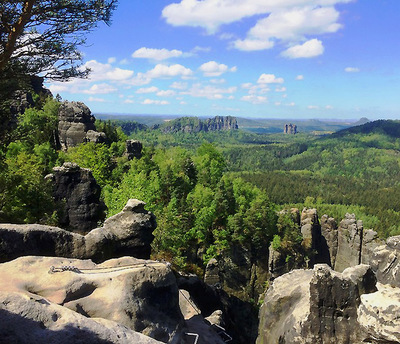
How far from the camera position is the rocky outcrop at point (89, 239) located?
17.2 metres

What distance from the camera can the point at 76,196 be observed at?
31.8m

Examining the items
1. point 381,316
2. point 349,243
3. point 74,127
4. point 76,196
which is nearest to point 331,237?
point 349,243

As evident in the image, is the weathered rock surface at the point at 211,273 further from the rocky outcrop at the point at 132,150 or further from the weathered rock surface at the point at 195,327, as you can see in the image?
the rocky outcrop at the point at 132,150

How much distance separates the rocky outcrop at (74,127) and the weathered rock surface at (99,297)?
45.5 meters

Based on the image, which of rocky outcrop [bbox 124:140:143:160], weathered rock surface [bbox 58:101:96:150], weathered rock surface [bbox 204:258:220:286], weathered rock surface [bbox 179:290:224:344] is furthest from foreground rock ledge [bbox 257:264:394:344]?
weathered rock surface [bbox 58:101:96:150]

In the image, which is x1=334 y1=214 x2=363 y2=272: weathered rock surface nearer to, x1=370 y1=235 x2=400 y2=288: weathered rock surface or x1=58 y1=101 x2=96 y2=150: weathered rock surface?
x1=58 y1=101 x2=96 y2=150: weathered rock surface

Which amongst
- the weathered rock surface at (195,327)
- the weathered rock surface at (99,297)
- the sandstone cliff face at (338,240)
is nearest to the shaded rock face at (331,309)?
the weathered rock surface at (195,327)

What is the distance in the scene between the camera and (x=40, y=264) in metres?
13.6

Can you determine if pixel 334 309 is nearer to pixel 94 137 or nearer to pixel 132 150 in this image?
pixel 132 150

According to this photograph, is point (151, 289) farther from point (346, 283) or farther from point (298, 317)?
point (346, 283)

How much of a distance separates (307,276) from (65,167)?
979 inches

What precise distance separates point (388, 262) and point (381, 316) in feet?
24.2

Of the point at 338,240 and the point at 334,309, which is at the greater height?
the point at 334,309

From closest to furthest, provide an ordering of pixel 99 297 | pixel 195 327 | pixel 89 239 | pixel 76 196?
pixel 99 297 < pixel 195 327 < pixel 89 239 < pixel 76 196
